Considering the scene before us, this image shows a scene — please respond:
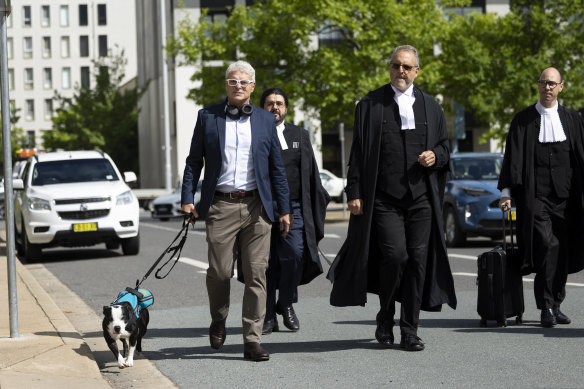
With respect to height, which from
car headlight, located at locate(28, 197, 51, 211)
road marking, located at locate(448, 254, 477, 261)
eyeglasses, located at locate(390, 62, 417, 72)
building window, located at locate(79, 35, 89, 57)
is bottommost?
road marking, located at locate(448, 254, 477, 261)

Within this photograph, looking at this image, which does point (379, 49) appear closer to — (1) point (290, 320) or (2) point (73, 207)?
(2) point (73, 207)

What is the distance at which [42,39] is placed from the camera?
10412 centimetres

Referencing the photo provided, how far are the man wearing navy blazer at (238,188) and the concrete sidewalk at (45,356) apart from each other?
102 cm

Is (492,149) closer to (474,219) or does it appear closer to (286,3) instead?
(286,3)

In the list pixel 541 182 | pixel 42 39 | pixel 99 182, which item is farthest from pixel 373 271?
pixel 42 39

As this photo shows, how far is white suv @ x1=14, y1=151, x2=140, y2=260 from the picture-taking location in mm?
16781

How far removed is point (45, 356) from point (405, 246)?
2.37m

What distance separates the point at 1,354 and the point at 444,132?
3159 millimetres

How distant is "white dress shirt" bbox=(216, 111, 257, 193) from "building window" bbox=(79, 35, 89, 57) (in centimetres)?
9980

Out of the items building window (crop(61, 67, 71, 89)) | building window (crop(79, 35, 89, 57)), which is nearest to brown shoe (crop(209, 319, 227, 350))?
building window (crop(79, 35, 89, 57))

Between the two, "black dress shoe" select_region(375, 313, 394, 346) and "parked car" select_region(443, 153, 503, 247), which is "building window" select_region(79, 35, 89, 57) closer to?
"parked car" select_region(443, 153, 503, 247)

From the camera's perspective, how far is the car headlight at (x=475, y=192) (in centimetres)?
1684

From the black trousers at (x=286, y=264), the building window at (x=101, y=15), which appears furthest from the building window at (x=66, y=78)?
the black trousers at (x=286, y=264)

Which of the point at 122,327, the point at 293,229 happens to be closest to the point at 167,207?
the point at 293,229
